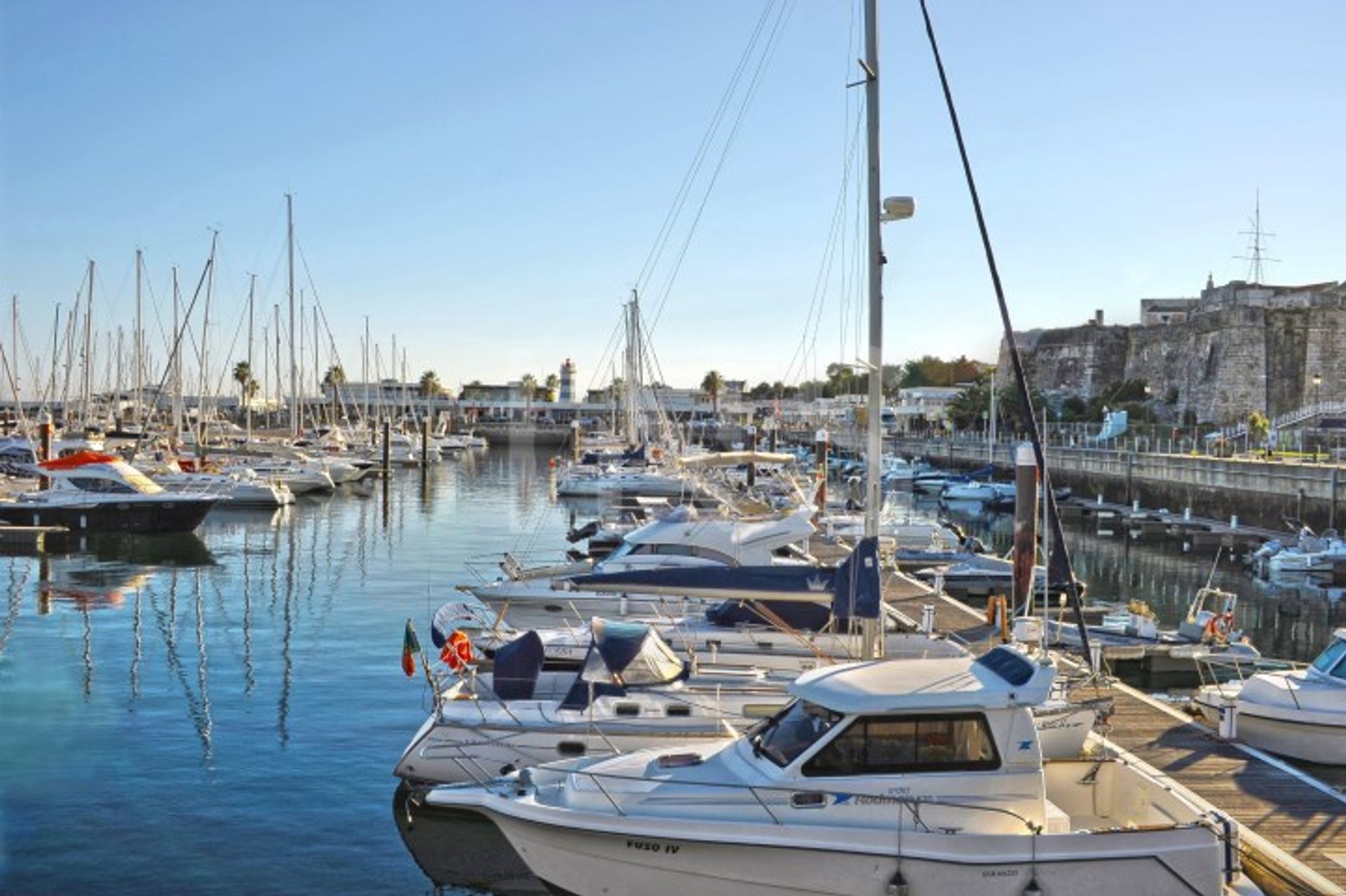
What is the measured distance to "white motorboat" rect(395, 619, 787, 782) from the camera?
1519 cm

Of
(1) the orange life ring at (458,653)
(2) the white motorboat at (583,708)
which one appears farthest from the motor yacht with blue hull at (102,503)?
(2) the white motorboat at (583,708)

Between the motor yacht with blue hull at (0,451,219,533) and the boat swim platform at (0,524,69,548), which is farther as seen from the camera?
the motor yacht with blue hull at (0,451,219,533)

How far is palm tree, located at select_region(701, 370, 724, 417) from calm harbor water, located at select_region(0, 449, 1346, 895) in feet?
376

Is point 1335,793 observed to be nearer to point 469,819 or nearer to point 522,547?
point 469,819

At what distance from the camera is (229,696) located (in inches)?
848

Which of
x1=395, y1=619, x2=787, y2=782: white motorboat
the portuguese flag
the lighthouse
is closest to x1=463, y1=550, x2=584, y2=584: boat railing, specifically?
x1=395, y1=619, x2=787, y2=782: white motorboat

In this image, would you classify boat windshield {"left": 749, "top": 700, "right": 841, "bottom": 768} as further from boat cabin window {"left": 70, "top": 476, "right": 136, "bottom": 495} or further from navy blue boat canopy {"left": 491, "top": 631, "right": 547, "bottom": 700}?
boat cabin window {"left": 70, "top": 476, "right": 136, "bottom": 495}

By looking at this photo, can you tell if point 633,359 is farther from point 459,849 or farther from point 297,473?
point 459,849

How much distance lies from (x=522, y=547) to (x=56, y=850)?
30953 mm

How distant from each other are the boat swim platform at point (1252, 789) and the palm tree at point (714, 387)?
445 ft

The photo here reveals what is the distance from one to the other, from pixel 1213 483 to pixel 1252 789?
45.4 m

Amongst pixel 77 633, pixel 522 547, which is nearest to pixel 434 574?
pixel 522 547

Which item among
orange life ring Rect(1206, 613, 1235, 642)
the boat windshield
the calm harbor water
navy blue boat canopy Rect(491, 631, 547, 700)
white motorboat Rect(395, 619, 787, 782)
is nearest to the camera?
the boat windshield

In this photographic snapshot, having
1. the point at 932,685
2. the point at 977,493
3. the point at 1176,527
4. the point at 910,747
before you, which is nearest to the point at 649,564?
A: the point at 932,685
